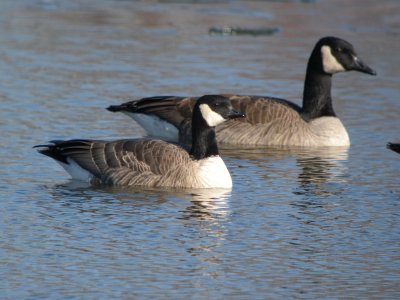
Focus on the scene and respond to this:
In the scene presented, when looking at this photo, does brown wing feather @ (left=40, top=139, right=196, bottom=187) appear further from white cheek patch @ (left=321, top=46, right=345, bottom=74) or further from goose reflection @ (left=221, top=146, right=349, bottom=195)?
white cheek patch @ (left=321, top=46, right=345, bottom=74)

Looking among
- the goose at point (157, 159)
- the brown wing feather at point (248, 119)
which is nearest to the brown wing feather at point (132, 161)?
the goose at point (157, 159)

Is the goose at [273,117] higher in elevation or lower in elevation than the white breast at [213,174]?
higher

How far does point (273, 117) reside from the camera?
48.1 feet

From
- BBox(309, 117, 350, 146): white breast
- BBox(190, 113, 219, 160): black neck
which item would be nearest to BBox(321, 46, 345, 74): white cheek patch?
BBox(309, 117, 350, 146): white breast

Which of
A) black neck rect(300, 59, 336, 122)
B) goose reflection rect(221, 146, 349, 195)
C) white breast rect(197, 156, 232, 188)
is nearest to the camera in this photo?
white breast rect(197, 156, 232, 188)

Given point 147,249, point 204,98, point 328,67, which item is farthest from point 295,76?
point 147,249

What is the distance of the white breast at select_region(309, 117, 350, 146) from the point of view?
14.3 meters

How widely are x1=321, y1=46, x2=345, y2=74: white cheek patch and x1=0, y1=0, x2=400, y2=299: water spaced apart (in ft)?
2.96

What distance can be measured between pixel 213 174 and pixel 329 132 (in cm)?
356

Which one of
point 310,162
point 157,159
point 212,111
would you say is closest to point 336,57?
point 310,162

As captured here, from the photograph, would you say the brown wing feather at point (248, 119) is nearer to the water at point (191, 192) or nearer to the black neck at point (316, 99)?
the black neck at point (316, 99)

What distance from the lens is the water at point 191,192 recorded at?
27.6 feet

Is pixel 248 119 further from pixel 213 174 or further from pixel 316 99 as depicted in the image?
pixel 213 174

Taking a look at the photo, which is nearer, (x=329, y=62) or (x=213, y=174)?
(x=213, y=174)
